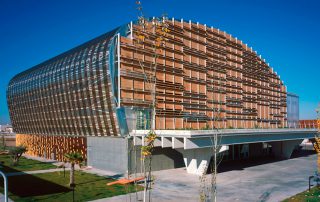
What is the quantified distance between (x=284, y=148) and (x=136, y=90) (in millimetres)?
→ 29246

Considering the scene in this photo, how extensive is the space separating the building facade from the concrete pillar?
7616 mm

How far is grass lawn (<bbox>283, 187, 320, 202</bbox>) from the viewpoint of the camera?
73.3 feet

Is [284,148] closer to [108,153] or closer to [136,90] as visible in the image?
[136,90]

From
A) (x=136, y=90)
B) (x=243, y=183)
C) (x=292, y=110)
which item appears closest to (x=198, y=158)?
(x=243, y=183)

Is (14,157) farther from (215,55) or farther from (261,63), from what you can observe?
(261,63)

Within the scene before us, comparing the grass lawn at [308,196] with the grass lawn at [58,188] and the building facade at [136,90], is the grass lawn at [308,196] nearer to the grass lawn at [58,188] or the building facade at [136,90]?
the building facade at [136,90]

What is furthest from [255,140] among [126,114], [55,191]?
[55,191]

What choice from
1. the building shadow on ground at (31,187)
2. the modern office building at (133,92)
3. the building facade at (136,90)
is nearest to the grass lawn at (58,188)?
the building shadow on ground at (31,187)

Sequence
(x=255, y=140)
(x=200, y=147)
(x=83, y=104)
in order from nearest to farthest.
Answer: (x=200, y=147) < (x=255, y=140) < (x=83, y=104)

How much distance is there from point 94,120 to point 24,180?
1221 cm

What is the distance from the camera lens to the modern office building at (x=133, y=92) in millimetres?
37781

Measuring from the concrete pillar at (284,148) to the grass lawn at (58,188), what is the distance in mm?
32626

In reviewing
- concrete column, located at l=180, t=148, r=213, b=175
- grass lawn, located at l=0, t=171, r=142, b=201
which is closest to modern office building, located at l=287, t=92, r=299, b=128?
concrete column, located at l=180, t=148, r=213, b=175

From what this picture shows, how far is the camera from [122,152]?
3694 cm
